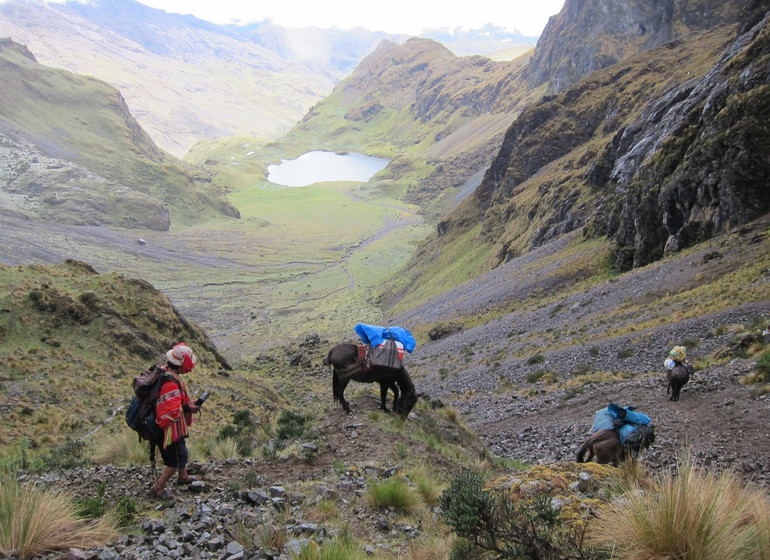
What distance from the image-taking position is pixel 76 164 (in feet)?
509

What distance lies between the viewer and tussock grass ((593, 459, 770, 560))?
4.16 metres

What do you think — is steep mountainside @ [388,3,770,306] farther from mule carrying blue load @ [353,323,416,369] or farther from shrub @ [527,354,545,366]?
mule carrying blue load @ [353,323,416,369]

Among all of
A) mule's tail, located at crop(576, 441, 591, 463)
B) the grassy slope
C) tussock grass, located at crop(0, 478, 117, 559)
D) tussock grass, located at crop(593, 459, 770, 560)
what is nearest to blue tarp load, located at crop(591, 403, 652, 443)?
mule's tail, located at crop(576, 441, 591, 463)

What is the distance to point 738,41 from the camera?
38531mm

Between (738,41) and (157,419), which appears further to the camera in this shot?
(738,41)

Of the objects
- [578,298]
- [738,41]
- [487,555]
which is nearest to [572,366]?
[578,298]

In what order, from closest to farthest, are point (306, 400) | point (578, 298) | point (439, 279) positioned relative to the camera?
point (306, 400) → point (578, 298) → point (439, 279)

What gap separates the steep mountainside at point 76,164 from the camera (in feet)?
436

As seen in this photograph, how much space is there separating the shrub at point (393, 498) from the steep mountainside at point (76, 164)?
141 m

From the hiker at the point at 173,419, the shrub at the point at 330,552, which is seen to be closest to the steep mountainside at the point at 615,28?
the hiker at the point at 173,419

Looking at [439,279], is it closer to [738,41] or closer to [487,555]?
[738,41]

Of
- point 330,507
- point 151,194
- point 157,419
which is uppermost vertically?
point 151,194

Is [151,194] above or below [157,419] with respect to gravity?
above

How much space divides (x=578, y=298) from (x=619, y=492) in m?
27.3
